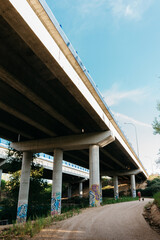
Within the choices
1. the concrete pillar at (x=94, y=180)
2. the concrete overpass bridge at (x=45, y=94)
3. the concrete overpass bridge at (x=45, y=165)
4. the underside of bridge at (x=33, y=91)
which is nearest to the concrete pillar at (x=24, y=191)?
the concrete overpass bridge at (x=45, y=94)

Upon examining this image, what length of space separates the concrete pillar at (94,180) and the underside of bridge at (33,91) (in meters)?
2.86

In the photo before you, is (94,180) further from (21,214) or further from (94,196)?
(21,214)

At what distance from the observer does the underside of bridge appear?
10.8 metres

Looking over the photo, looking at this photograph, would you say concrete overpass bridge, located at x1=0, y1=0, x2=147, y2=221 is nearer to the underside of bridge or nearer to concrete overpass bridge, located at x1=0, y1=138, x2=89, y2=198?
the underside of bridge

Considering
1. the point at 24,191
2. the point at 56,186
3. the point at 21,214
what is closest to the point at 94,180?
the point at 56,186

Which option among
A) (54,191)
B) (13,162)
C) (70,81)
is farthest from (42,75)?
(13,162)

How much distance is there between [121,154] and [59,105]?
2337 cm

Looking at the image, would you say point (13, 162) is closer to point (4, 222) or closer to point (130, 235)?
point (4, 222)

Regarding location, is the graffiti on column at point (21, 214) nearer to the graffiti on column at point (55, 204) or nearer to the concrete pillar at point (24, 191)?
the concrete pillar at point (24, 191)

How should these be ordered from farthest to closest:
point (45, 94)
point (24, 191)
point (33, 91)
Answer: point (24, 191) < point (45, 94) < point (33, 91)

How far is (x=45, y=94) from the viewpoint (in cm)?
1673

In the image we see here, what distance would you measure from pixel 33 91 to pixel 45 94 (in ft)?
3.44

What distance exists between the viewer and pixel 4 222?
87.7 ft

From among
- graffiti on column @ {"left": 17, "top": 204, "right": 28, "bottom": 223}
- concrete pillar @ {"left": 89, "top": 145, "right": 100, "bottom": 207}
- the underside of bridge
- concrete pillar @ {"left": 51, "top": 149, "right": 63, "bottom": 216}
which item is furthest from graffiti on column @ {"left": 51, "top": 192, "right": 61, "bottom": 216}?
the underside of bridge
